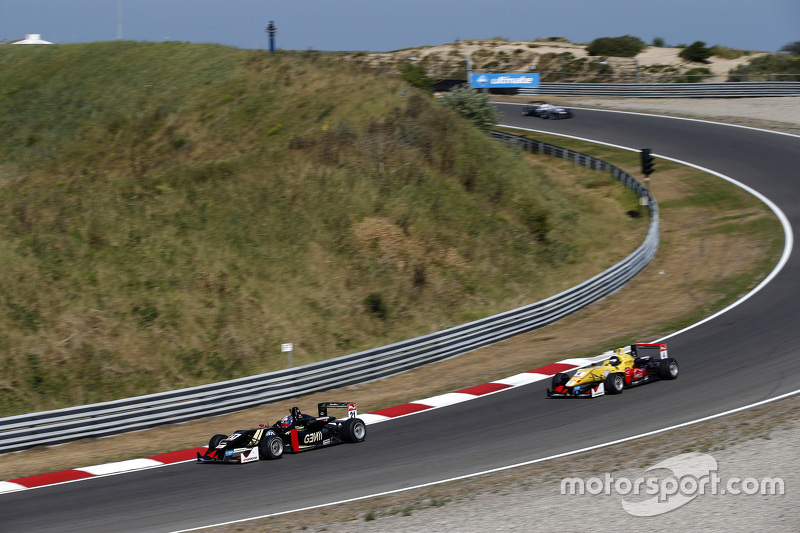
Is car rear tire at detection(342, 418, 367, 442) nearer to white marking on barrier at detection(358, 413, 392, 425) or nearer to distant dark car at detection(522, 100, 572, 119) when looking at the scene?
white marking on barrier at detection(358, 413, 392, 425)

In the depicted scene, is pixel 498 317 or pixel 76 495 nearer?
pixel 76 495

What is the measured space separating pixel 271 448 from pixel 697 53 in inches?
2635

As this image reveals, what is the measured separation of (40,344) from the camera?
21062 millimetres

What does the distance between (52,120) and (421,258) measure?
22.4m

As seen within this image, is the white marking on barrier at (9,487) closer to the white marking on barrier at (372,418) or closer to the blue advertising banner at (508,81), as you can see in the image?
the white marking on barrier at (372,418)

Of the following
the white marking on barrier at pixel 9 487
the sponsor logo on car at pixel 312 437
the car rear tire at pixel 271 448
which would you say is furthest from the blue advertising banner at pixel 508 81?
the white marking on barrier at pixel 9 487

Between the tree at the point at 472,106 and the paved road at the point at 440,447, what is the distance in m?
22.0

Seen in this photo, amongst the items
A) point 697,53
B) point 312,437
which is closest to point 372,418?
point 312,437

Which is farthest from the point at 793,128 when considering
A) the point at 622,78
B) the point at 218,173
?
the point at 218,173

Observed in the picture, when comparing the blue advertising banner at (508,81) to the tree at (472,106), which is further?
the blue advertising banner at (508,81)

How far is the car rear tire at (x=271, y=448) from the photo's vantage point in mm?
14078

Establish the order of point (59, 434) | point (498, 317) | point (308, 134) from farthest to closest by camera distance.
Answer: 1. point (308, 134)
2. point (498, 317)
3. point (59, 434)

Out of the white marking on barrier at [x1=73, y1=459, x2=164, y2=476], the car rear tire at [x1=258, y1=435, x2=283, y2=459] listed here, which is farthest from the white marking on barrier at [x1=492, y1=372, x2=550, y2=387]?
the white marking on barrier at [x1=73, y1=459, x2=164, y2=476]

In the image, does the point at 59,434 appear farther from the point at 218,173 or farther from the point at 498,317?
the point at 218,173
